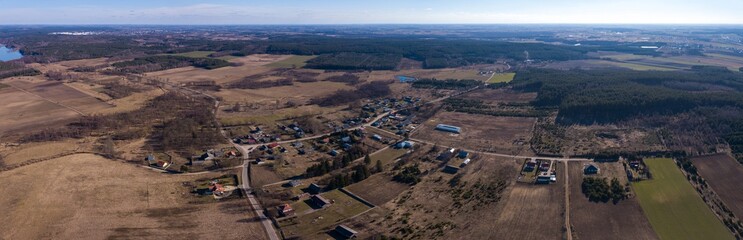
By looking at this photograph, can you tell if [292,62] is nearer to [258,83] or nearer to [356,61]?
[356,61]

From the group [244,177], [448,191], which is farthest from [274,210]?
[448,191]

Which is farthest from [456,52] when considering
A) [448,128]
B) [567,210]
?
[567,210]

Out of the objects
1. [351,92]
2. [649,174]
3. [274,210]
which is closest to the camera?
[274,210]

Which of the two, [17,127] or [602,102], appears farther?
[602,102]

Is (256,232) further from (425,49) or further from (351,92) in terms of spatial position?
(425,49)

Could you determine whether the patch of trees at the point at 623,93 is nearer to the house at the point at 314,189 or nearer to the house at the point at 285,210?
the house at the point at 314,189

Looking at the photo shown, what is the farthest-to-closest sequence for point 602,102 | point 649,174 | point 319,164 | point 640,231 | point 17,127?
point 602,102, point 17,127, point 319,164, point 649,174, point 640,231

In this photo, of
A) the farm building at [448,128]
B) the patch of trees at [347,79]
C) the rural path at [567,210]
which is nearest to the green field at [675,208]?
the rural path at [567,210]
